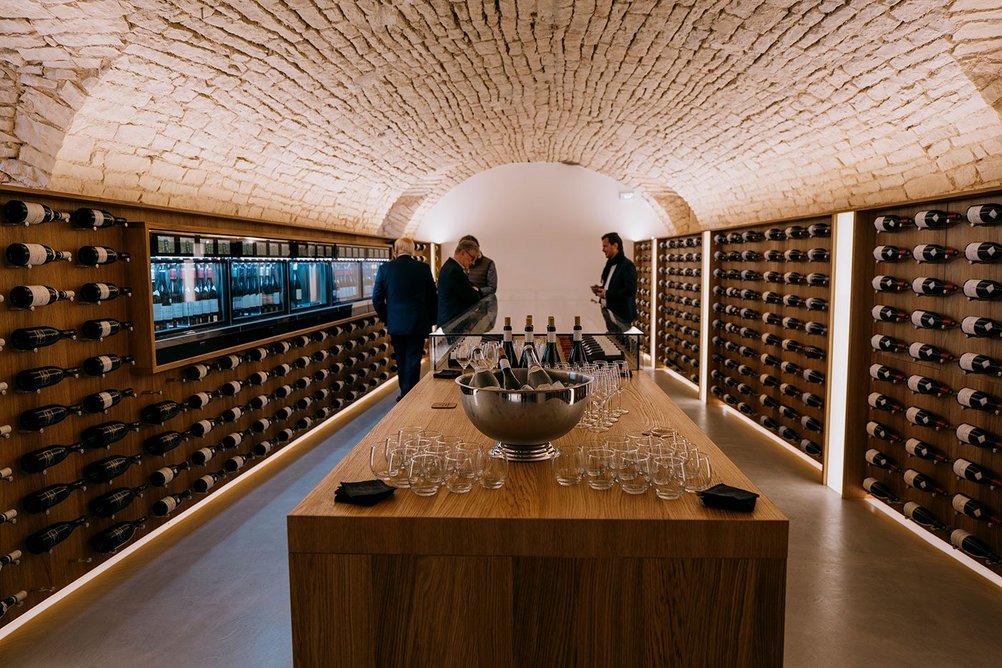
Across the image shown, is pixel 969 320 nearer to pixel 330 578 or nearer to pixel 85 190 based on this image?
pixel 330 578

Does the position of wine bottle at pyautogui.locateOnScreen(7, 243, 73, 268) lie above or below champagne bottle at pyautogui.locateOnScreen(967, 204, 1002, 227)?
below

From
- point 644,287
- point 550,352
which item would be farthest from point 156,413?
point 644,287

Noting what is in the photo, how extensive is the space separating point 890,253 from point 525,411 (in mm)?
3318

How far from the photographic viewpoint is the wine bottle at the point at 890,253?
4430mm

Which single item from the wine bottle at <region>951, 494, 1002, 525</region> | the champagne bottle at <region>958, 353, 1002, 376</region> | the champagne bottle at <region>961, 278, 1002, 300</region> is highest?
the champagne bottle at <region>961, 278, 1002, 300</region>

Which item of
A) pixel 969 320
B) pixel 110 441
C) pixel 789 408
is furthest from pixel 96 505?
pixel 789 408

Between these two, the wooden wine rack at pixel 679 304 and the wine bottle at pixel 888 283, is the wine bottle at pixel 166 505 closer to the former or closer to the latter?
the wine bottle at pixel 888 283

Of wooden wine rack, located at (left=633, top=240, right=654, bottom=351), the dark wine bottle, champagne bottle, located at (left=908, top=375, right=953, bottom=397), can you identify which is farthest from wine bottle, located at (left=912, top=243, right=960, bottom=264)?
wooden wine rack, located at (left=633, top=240, right=654, bottom=351)

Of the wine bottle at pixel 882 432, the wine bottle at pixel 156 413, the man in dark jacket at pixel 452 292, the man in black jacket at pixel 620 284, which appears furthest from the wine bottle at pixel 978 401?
the wine bottle at pixel 156 413

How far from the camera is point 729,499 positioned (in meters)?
2.07

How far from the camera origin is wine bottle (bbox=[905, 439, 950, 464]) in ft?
13.3

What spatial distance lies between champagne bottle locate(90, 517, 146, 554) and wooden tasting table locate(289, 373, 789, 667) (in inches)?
88.3

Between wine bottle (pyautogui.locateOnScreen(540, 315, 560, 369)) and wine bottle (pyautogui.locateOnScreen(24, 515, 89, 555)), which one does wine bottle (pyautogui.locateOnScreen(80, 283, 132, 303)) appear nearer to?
wine bottle (pyautogui.locateOnScreen(24, 515, 89, 555))

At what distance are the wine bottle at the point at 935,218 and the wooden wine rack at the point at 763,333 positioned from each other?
1.24 metres
